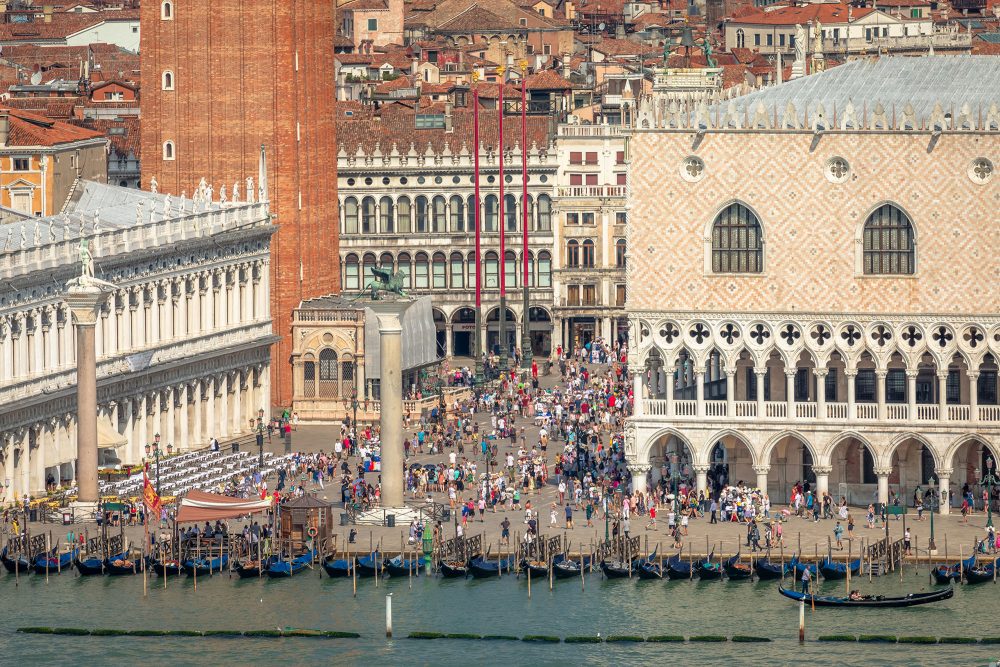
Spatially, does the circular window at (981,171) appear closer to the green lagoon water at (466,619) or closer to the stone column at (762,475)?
the stone column at (762,475)

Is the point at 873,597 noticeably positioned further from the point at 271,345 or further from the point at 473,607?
the point at 271,345

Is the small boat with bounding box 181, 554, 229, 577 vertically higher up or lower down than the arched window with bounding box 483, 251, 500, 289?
lower down

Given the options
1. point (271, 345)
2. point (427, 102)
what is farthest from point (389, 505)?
point (427, 102)

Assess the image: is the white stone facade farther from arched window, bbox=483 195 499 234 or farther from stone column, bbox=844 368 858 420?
stone column, bbox=844 368 858 420

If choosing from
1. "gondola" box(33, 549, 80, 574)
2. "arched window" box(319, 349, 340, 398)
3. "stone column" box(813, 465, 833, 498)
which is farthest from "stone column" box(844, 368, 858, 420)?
"arched window" box(319, 349, 340, 398)

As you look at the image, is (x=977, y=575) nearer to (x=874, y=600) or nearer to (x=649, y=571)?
(x=874, y=600)

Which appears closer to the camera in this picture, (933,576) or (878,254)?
(933,576)

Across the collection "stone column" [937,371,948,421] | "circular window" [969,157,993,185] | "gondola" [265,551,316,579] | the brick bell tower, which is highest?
the brick bell tower
